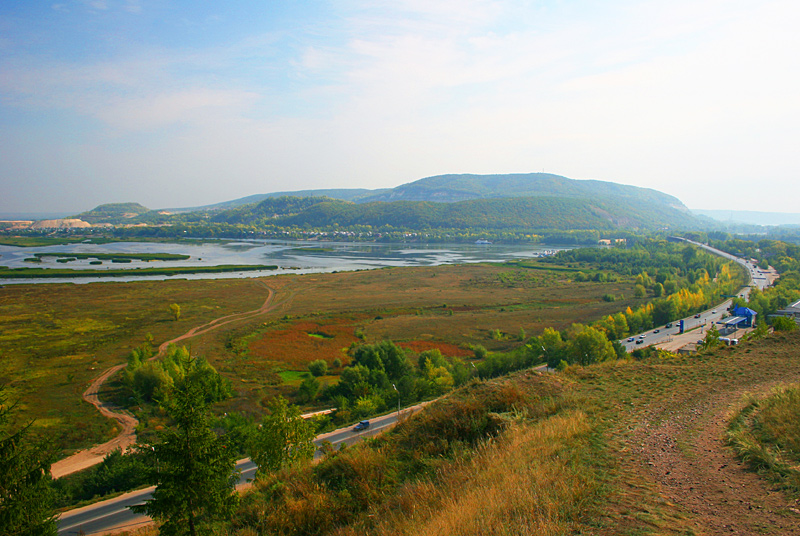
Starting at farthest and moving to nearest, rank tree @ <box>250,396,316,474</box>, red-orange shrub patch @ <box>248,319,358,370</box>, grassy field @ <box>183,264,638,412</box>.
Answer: red-orange shrub patch @ <box>248,319,358,370</box> → grassy field @ <box>183,264,638,412</box> → tree @ <box>250,396,316,474</box>

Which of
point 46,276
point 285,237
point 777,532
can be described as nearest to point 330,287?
point 46,276

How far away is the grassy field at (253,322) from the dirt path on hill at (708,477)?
18.7 metres

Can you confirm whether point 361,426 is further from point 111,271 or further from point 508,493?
point 111,271

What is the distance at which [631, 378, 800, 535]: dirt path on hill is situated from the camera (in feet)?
13.6

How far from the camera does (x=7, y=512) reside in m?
5.43

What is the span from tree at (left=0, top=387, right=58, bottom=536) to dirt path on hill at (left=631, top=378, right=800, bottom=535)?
7.80 metres

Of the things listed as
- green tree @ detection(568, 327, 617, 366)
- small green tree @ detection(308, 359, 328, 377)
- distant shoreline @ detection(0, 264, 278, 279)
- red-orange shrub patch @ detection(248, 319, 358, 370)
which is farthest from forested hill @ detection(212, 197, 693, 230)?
small green tree @ detection(308, 359, 328, 377)

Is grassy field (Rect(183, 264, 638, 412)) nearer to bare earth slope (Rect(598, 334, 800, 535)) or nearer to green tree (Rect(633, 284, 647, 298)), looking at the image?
green tree (Rect(633, 284, 647, 298))

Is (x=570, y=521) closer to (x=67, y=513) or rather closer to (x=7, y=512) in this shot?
(x=7, y=512)

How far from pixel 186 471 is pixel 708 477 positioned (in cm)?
643

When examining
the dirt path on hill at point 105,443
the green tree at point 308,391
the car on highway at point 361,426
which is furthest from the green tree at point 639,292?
the dirt path on hill at point 105,443

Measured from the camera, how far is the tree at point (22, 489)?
5477mm

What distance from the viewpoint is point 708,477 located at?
5.17m

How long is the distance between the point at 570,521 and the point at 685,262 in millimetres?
81483
